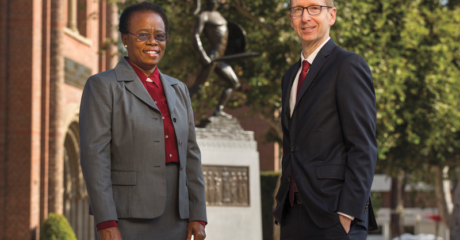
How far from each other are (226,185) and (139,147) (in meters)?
5.36

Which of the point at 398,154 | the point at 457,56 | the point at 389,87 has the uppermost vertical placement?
the point at 457,56

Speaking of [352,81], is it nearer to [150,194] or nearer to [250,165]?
[150,194]

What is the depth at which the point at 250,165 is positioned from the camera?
8680 mm

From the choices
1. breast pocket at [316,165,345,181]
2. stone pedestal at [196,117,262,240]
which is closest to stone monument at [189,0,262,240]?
stone pedestal at [196,117,262,240]

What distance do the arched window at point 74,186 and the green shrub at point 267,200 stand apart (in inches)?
286

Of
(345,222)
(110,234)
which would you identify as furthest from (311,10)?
(110,234)

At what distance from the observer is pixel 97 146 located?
9.94 feet

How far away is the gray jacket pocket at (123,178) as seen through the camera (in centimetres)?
310

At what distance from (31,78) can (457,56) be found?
14.2 m

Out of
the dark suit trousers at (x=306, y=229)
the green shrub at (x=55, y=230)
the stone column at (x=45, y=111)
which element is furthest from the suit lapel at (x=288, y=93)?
the stone column at (x=45, y=111)

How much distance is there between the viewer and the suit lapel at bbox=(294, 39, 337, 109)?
312 cm

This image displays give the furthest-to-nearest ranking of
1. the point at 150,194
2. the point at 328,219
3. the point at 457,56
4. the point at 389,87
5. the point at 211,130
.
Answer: the point at 457,56
the point at 389,87
the point at 211,130
the point at 150,194
the point at 328,219

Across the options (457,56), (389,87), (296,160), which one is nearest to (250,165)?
(296,160)

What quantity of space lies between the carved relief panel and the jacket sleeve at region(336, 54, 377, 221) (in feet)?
17.7
